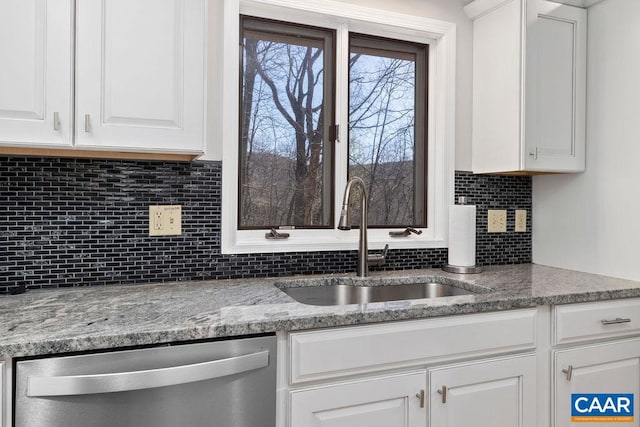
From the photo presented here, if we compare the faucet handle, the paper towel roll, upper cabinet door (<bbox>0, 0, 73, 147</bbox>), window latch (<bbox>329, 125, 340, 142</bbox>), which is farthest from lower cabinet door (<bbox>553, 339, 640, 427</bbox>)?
upper cabinet door (<bbox>0, 0, 73, 147</bbox>)

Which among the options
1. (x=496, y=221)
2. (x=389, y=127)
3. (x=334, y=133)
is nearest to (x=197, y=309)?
(x=334, y=133)

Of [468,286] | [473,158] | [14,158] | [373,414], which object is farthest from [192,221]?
[473,158]

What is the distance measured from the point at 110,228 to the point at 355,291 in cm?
99

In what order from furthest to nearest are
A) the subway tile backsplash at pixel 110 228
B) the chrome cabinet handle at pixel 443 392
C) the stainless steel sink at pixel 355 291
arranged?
the stainless steel sink at pixel 355 291 < the subway tile backsplash at pixel 110 228 < the chrome cabinet handle at pixel 443 392

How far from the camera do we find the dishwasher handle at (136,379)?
106 centimetres

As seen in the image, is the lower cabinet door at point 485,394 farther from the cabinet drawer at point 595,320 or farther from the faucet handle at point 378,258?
the faucet handle at point 378,258

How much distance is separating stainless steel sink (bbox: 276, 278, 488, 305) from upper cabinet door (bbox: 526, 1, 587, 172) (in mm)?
668

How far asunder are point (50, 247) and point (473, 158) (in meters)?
1.91

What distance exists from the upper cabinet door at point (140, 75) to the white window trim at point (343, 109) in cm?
32

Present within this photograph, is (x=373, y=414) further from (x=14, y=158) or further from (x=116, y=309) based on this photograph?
(x=14, y=158)

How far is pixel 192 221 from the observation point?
6.04 ft

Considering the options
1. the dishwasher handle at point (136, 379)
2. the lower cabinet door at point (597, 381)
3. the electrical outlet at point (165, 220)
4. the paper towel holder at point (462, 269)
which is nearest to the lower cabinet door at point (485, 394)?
the lower cabinet door at point (597, 381)

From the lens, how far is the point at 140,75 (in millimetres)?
1488

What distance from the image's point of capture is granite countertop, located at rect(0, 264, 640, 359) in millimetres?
1126
